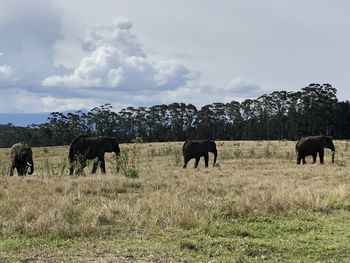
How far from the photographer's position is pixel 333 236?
29.3 feet

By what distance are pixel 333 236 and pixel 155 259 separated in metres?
3.53

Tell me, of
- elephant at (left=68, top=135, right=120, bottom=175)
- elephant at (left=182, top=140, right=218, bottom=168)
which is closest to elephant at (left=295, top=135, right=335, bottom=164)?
elephant at (left=182, top=140, right=218, bottom=168)

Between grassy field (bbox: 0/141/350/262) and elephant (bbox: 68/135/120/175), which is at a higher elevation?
elephant (bbox: 68/135/120/175)

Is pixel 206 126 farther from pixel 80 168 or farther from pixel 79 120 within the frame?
pixel 80 168

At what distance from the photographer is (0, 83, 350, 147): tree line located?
269 feet

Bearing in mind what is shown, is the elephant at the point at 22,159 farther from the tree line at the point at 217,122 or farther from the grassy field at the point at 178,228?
the tree line at the point at 217,122

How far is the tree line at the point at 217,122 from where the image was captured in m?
82.1

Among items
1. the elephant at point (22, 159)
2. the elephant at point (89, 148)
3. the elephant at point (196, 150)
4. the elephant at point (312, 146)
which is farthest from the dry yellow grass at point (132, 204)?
the elephant at point (312, 146)

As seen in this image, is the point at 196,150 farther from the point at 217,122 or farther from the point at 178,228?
the point at 217,122

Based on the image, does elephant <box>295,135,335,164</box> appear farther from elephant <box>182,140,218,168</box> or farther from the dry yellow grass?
the dry yellow grass

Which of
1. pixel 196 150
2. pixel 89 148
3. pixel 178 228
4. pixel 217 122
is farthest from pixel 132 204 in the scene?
pixel 217 122

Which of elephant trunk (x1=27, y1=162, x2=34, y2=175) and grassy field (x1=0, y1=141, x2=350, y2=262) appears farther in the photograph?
elephant trunk (x1=27, y1=162, x2=34, y2=175)

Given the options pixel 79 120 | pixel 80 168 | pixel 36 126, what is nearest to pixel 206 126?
pixel 79 120

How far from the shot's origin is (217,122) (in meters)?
95.4
